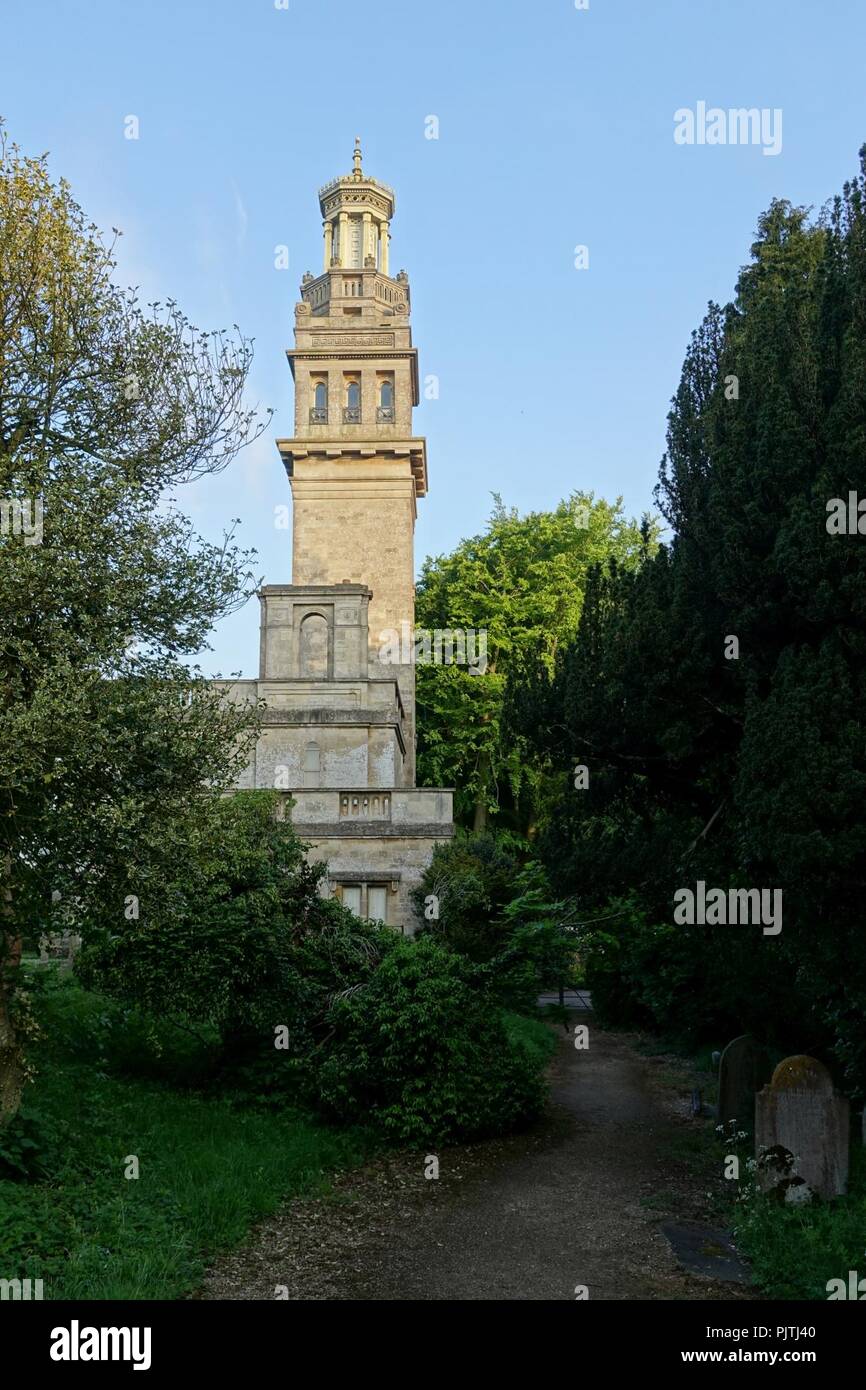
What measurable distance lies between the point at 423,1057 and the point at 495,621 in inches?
1286

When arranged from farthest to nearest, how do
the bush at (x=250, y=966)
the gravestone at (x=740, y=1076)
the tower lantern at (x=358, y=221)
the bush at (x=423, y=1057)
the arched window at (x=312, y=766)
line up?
the tower lantern at (x=358, y=221) → the arched window at (x=312, y=766) → the gravestone at (x=740, y=1076) → the bush at (x=250, y=966) → the bush at (x=423, y=1057)

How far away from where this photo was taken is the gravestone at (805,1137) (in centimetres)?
1160

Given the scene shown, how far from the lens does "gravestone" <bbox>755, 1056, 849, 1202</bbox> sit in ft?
38.1

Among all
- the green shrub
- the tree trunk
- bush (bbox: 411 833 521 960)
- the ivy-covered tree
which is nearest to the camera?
the green shrub

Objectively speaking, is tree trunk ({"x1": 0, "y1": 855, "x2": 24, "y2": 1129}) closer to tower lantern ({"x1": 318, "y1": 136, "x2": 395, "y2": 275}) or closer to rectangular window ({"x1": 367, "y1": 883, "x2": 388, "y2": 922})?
rectangular window ({"x1": 367, "y1": 883, "x2": 388, "y2": 922})

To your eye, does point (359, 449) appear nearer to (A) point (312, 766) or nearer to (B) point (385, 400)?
(B) point (385, 400)

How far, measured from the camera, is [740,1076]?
50.9 ft

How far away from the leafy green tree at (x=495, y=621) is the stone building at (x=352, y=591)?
9.56 ft

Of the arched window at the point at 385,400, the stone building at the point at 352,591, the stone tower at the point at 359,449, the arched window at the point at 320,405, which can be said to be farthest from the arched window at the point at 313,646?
the arched window at the point at 385,400

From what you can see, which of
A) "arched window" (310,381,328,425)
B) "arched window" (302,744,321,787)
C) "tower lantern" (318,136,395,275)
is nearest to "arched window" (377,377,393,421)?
"arched window" (310,381,328,425)

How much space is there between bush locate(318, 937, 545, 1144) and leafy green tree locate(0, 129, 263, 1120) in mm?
4153

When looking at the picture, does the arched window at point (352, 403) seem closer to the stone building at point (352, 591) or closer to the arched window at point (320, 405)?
the stone building at point (352, 591)

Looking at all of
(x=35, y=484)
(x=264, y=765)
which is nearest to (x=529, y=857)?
(x=264, y=765)
